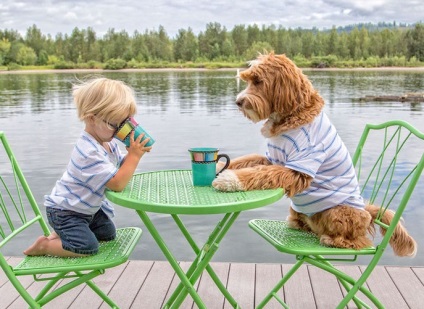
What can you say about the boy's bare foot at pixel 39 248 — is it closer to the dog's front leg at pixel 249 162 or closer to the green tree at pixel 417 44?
the dog's front leg at pixel 249 162

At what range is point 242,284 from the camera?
307cm

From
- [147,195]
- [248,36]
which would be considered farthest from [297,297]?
[248,36]

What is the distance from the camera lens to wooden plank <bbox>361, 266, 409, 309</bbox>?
282cm

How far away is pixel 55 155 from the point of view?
438 inches

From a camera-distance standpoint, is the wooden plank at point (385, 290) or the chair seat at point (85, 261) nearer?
the chair seat at point (85, 261)

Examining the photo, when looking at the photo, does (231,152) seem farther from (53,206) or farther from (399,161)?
(53,206)

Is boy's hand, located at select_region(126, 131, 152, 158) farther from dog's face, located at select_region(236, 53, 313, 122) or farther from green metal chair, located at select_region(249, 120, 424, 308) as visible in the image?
green metal chair, located at select_region(249, 120, 424, 308)

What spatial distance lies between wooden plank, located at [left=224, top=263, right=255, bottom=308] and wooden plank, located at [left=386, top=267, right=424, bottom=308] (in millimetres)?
765

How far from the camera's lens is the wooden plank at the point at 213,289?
9.43 feet

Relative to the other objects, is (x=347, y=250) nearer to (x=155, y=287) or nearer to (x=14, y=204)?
(x=155, y=287)

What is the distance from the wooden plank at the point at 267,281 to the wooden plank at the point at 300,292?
1.9 inches

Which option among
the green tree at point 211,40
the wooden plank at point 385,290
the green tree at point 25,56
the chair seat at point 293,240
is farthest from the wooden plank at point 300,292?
the green tree at point 25,56

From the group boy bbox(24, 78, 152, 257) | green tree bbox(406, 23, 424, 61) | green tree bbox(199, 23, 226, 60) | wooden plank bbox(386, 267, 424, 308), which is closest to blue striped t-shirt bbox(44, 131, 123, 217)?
boy bbox(24, 78, 152, 257)

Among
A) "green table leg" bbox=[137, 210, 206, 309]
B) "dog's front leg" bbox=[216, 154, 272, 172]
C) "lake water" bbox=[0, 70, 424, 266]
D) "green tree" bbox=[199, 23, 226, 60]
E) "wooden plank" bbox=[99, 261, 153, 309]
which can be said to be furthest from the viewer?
"green tree" bbox=[199, 23, 226, 60]
